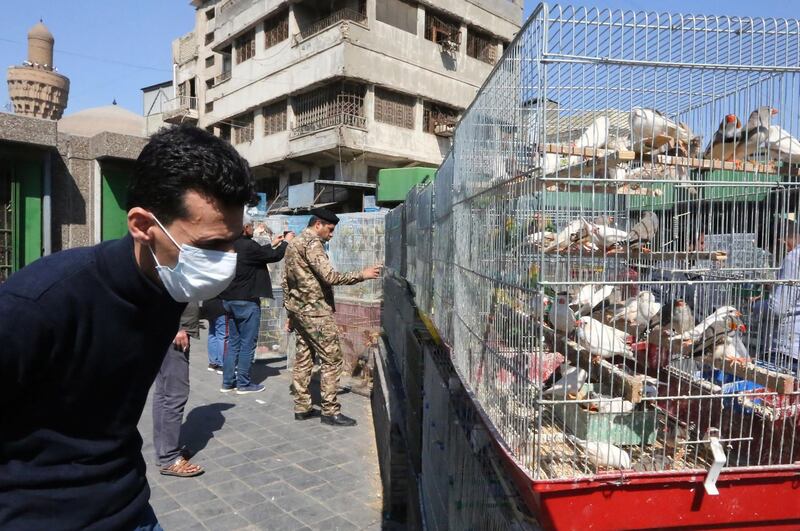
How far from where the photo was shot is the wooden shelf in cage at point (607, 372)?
185 centimetres

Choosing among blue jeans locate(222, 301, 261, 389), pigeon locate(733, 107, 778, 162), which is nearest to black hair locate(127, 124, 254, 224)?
pigeon locate(733, 107, 778, 162)

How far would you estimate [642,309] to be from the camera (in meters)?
2.16

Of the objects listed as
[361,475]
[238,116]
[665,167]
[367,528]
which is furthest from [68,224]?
[238,116]

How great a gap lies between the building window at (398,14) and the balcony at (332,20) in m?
0.80

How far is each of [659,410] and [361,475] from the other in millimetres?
3176

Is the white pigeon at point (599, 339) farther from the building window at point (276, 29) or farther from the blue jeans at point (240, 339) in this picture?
the building window at point (276, 29)

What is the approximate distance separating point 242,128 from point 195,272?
29.9 metres

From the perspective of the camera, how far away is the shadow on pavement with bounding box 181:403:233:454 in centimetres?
523

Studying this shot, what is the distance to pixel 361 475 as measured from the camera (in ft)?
15.3

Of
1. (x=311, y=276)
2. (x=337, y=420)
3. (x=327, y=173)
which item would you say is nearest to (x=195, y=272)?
(x=311, y=276)

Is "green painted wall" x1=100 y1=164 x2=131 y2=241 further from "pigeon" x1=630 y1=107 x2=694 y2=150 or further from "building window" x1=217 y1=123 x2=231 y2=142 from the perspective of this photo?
"building window" x1=217 y1=123 x2=231 y2=142

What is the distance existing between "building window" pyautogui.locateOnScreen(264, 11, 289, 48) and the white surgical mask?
27254 mm

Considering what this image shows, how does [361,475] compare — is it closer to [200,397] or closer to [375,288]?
[200,397]

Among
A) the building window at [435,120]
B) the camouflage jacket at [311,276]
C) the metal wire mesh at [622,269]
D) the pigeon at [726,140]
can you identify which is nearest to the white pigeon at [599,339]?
the metal wire mesh at [622,269]
